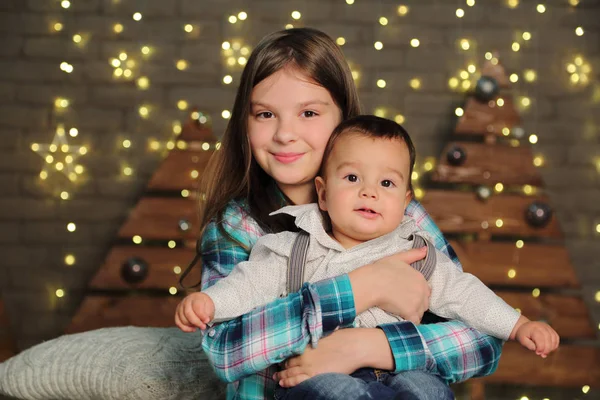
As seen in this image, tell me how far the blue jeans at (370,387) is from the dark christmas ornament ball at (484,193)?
1930mm

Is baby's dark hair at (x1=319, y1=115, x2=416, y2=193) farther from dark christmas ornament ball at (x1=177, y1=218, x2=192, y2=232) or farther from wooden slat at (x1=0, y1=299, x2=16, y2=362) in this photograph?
wooden slat at (x1=0, y1=299, x2=16, y2=362)

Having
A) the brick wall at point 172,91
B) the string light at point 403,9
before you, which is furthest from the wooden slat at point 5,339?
the string light at point 403,9

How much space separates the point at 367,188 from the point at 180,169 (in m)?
1.93

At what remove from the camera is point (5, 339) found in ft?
11.8

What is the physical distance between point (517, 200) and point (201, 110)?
5.15 ft

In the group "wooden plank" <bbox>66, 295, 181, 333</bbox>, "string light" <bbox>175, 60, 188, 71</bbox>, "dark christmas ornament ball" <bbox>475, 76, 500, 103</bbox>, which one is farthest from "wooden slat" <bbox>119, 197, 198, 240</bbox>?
"dark christmas ornament ball" <bbox>475, 76, 500, 103</bbox>

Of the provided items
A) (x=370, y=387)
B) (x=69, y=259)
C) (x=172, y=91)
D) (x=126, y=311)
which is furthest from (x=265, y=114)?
(x=69, y=259)

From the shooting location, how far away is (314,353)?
58.6 inches

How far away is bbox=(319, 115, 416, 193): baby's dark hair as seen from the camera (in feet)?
5.40

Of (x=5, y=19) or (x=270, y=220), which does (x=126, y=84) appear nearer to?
(x=5, y=19)

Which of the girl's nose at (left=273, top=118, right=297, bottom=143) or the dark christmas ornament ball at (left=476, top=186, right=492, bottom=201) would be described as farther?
the dark christmas ornament ball at (left=476, top=186, right=492, bottom=201)

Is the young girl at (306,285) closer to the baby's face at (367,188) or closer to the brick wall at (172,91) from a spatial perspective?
the baby's face at (367,188)

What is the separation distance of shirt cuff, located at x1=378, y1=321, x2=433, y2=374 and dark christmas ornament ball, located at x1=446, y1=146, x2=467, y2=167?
1877 millimetres

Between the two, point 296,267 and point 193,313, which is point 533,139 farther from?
point 193,313
